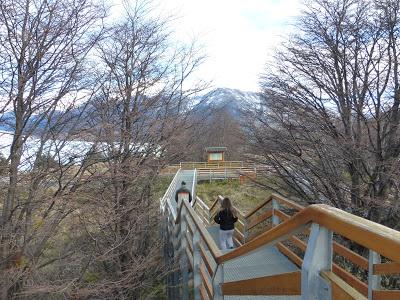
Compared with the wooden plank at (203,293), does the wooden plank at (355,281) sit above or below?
above

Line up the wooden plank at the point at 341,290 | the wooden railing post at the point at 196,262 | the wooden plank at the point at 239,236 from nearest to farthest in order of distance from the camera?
the wooden plank at the point at 341,290 → the wooden railing post at the point at 196,262 → the wooden plank at the point at 239,236

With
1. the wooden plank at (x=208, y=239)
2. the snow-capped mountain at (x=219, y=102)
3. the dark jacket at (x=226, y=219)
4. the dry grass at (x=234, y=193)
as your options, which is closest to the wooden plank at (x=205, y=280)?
the wooden plank at (x=208, y=239)

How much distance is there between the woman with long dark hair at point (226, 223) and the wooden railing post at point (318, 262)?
251 inches

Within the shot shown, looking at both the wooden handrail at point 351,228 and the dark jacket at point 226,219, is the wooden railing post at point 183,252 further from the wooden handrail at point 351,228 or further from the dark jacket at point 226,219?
the wooden handrail at point 351,228

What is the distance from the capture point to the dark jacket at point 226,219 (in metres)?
7.90

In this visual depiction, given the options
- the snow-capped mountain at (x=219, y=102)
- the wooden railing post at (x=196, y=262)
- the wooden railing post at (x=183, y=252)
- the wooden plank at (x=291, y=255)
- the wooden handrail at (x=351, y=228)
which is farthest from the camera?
the snow-capped mountain at (x=219, y=102)

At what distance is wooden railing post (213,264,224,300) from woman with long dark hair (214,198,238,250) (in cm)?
413

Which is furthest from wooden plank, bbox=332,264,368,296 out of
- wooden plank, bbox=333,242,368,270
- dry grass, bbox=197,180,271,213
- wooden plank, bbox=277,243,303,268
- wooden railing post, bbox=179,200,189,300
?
dry grass, bbox=197,180,271,213

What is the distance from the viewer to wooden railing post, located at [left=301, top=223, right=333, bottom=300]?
1.51m

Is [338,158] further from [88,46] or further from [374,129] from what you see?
[88,46]

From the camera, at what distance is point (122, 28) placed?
28.0 ft

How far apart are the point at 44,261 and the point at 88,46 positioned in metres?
3.60

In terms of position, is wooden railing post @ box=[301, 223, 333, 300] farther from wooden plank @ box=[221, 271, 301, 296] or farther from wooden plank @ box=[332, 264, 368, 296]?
wooden plank @ box=[332, 264, 368, 296]

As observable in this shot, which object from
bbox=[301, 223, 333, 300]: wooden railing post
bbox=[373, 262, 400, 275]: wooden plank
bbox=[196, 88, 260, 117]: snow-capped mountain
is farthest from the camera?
bbox=[196, 88, 260, 117]: snow-capped mountain
